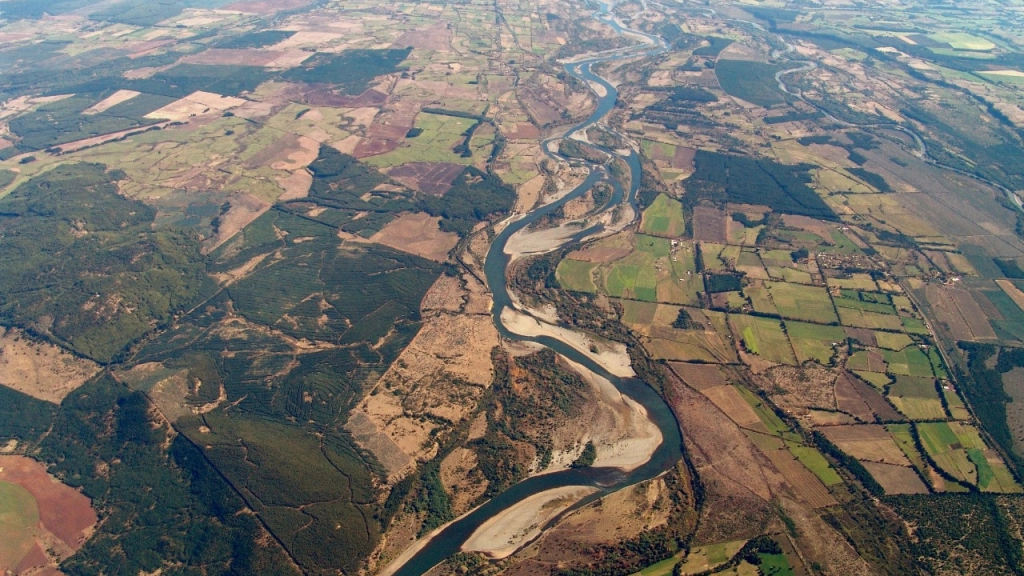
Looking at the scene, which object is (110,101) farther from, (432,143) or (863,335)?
(863,335)

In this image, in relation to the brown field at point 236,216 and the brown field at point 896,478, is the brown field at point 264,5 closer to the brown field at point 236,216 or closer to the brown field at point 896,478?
the brown field at point 236,216

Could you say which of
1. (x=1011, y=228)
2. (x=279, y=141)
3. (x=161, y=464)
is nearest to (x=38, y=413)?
(x=161, y=464)

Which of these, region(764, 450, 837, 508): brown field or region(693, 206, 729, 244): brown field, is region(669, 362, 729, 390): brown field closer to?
region(764, 450, 837, 508): brown field

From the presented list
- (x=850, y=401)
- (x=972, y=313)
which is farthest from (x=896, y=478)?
(x=972, y=313)

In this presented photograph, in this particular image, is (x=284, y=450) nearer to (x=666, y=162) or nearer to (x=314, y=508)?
(x=314, y=508)

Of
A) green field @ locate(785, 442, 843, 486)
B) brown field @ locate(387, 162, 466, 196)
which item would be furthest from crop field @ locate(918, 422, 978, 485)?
brown field @ locate(387, 162, 466, 196)

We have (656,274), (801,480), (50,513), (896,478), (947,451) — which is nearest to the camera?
(50,513)
